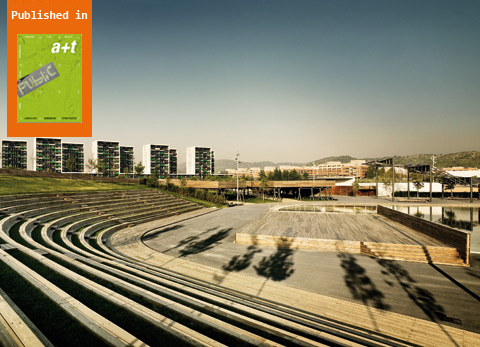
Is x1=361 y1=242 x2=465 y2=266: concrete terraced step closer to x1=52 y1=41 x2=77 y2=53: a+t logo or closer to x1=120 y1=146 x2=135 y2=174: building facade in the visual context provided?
x1=52 y1=41 x2=77 y2=53: a+t logo

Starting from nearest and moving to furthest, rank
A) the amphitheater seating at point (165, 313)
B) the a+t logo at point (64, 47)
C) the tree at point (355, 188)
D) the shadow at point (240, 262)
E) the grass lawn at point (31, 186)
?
the amphitheater seating at point (165, 313)
the shadow at point (240, 262)
the a+t logo at point (64, 47)
the grass lawn at point (31, 186)
the tree at point (355, 188)

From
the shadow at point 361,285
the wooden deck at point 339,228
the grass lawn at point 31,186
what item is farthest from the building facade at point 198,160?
the shadow at point 361,285

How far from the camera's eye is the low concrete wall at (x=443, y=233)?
10406 millimetres

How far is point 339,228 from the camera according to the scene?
51.4 feet

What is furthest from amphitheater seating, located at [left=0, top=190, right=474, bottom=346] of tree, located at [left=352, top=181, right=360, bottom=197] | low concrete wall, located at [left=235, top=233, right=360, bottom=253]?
tree, located at [left=352, top=181, right=360, bottom=197]

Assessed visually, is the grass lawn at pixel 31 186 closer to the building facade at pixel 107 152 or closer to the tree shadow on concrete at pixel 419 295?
the tree shadow on concrete at pixel 419 295

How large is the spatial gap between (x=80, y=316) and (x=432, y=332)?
7.56 metres

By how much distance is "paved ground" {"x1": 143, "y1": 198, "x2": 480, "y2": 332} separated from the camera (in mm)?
7082

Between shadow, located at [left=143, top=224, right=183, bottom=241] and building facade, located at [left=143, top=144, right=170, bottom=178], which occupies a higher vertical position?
building facade, located at [left=143, top=144, right=170, bottom=178]

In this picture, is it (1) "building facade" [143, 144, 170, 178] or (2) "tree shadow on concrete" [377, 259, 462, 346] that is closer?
(2) "tree shadow on concrete" [377, 259, 462, 346]

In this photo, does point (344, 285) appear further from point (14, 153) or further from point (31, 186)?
point (14, 153)

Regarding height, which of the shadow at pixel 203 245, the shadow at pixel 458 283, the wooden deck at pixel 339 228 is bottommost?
the shadow at pixel 203 245

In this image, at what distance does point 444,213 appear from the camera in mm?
25828

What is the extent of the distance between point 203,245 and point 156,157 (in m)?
125
